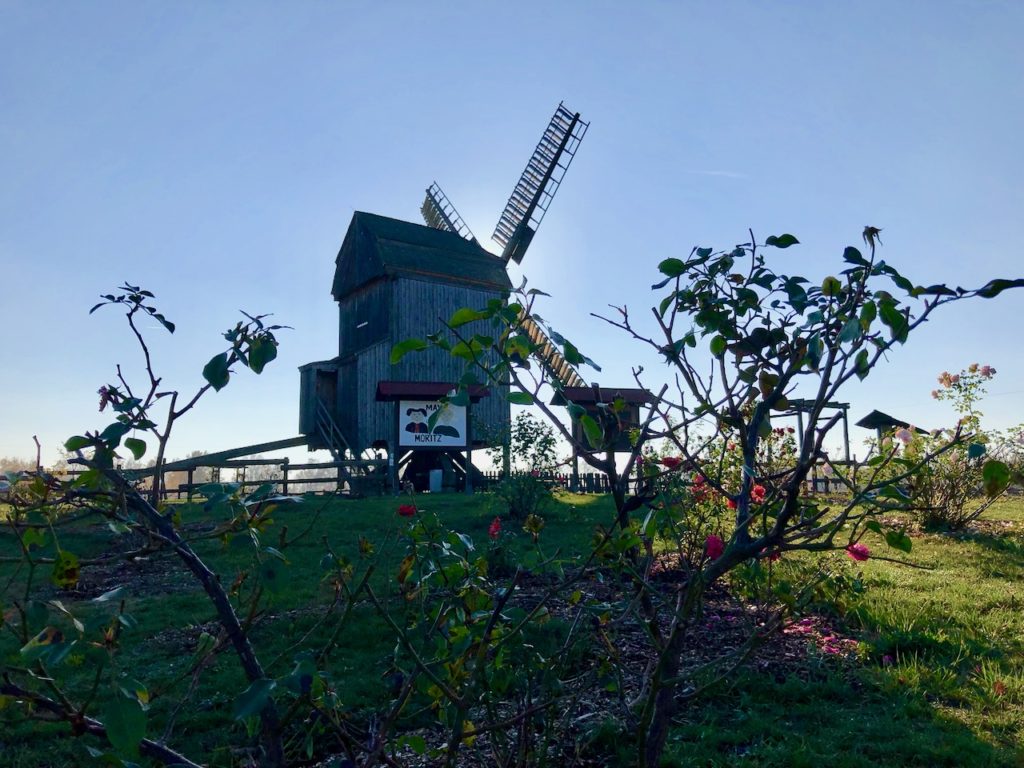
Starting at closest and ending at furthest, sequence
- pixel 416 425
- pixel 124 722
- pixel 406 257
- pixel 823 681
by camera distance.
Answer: pixel 124 722
pixel 823 681
pixel 416 425
pixel 406 257

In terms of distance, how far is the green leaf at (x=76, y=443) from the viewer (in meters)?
1.56

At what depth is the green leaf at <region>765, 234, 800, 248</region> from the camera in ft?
7.30

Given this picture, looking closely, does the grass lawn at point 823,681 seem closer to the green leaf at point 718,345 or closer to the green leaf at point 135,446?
the green leaf at point 135,446

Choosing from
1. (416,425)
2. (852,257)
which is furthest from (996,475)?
(416,425)

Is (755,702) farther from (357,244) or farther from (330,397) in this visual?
(357,244)

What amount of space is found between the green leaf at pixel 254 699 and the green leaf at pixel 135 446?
630 millimetres

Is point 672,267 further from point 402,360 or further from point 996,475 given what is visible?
point 402,360

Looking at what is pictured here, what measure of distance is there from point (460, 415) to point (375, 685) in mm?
16336

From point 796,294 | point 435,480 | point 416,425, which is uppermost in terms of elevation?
point 416,425

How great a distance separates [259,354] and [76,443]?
1.43 feet

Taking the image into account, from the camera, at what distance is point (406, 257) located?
25781mm

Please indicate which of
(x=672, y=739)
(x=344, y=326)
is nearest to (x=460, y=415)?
(x=344, y=326)

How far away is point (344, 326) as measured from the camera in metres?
28.2

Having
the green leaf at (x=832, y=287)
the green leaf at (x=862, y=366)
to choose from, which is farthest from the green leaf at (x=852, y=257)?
the green leaf at (x=862, y=366)
